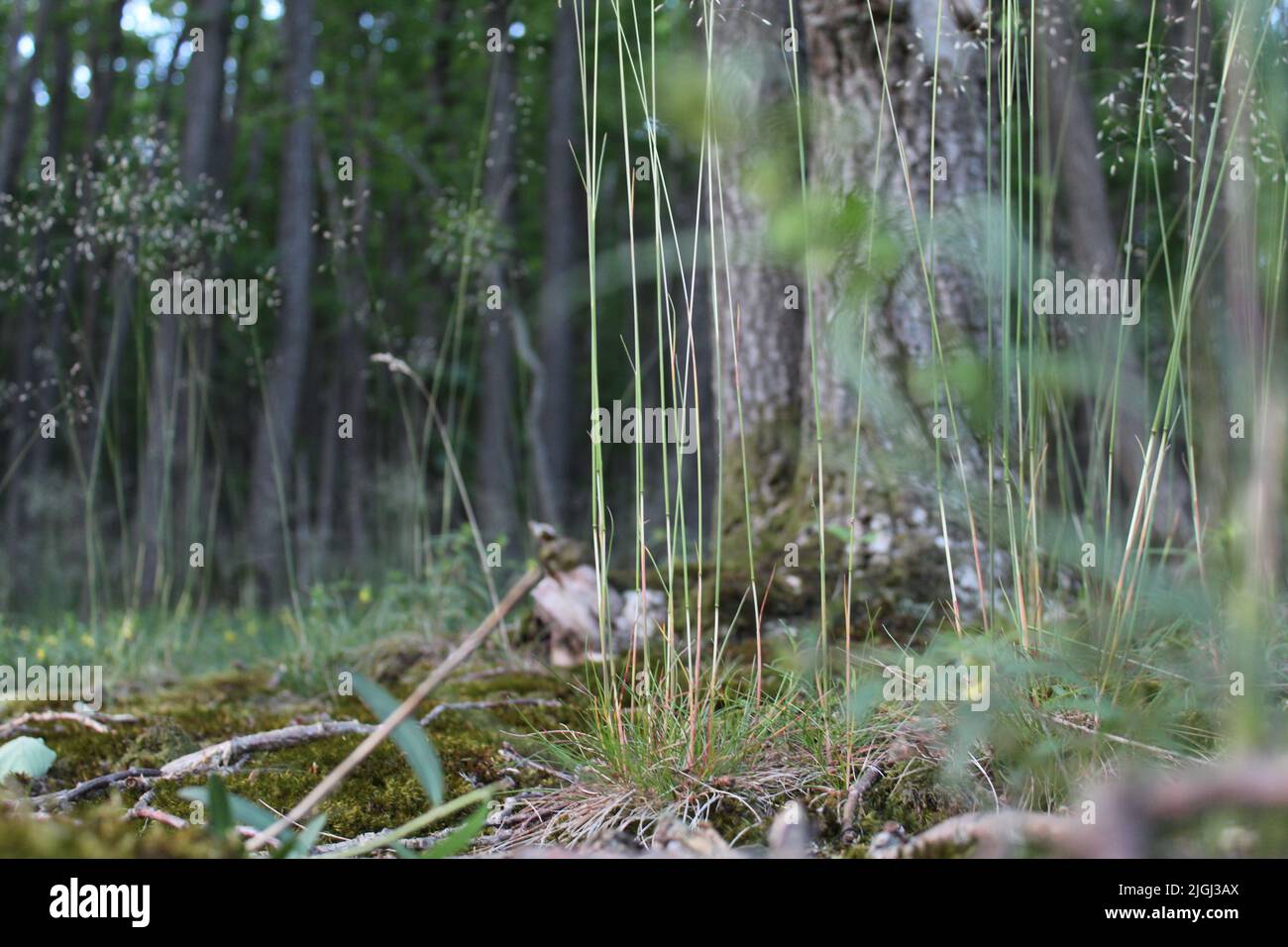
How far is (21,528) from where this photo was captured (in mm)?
9516

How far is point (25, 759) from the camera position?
4.93ft

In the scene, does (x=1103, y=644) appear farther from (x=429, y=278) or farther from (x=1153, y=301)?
(x=429, y=278)

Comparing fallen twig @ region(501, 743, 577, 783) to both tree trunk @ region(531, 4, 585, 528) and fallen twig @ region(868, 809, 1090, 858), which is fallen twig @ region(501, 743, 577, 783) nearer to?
fallen twig @ region(868, 809, 1090, 858)

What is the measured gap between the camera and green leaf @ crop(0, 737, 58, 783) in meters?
1.50

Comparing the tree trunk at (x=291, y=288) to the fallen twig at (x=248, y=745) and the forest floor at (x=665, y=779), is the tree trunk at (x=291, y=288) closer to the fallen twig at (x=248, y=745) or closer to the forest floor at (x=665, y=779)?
the forest floor at (x=665, y=779)

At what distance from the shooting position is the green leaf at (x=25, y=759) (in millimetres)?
1500

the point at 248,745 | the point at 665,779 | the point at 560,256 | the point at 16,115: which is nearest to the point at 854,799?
the point at 665,779

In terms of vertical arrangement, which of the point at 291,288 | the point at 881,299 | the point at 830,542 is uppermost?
the point at 291,288

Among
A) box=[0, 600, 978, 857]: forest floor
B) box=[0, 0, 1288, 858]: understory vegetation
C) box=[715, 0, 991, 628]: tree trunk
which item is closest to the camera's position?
box=[0, 600, 978, 857]: forest floor

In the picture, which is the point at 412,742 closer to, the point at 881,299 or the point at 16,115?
the point at 881,299

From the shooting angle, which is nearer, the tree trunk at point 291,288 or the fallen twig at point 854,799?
the fallen twig at point 854,799

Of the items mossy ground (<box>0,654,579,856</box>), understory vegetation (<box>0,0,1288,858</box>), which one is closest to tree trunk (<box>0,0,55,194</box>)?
understory vegetation (<box>0,0,1288,858</box>)

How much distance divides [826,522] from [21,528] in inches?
372

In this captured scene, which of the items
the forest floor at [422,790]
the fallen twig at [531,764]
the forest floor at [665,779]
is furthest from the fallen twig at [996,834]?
the fallen twig at [531,764]
